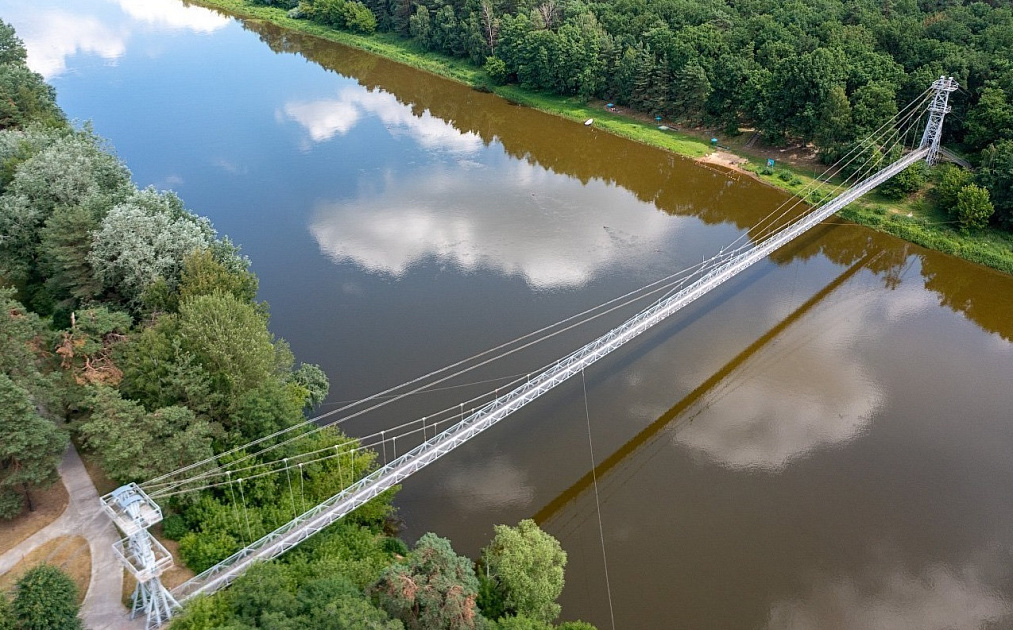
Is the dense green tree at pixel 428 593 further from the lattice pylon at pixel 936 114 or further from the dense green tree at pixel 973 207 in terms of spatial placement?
the lattice pylon at pixel 936 114

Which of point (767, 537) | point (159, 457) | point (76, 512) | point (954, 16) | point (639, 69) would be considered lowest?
point (767, 537)

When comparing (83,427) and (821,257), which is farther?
(821,257)

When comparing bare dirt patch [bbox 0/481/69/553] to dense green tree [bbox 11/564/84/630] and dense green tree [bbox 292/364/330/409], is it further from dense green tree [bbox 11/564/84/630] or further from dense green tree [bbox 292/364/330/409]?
dense green tree [bbox 292/364/330/409]

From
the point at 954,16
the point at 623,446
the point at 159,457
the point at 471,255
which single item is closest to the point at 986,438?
the point at 623,446

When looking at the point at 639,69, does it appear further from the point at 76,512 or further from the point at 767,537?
the point at 76,512

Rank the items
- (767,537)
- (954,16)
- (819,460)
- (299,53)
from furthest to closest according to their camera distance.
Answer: (299,53)
(954,16)
(819,460)
(767,537)

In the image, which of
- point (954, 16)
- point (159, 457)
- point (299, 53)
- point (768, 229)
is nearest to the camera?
point (159, 457)

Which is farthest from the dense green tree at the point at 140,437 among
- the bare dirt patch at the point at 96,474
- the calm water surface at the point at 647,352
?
the calm water surface at the point at 647,352
